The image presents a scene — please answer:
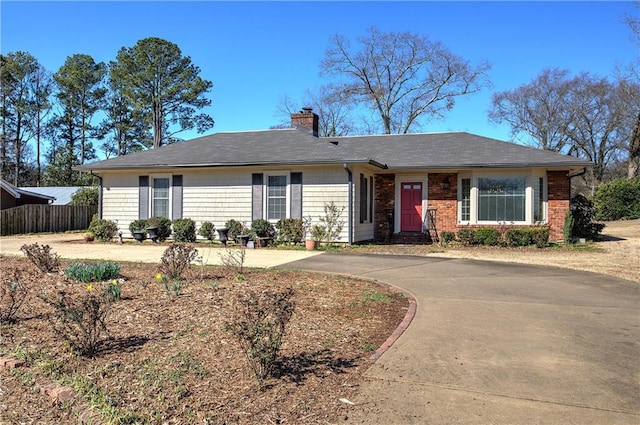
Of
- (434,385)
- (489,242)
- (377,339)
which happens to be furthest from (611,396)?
(489,242)

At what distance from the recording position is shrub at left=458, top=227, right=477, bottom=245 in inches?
623

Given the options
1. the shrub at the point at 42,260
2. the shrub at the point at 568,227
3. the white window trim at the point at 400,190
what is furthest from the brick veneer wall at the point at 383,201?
the shrub at the point at 42,260

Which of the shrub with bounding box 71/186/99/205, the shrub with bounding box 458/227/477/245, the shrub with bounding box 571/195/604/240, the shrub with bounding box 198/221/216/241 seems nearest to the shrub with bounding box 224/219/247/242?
the shrub with bounding box 198/221/216/241

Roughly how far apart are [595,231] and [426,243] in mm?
6615

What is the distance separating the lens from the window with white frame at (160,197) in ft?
59.4

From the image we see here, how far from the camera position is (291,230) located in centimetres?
1599

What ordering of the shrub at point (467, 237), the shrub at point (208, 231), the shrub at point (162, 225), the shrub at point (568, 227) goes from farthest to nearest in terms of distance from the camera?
1. the shrub at point (162, 225)
2. the shrub at point (208, 231)
3. the shrub at point (467, 237)
4. the shrub at point (568, 227)

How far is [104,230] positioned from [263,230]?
6.84 m

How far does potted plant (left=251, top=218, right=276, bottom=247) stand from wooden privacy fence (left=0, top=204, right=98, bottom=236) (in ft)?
Answer: 50.5

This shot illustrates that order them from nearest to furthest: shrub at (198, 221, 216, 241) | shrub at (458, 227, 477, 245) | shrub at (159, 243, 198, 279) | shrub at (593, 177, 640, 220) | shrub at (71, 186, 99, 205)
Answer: shrub at (159, 243, 198, 279), shrub at (458, 227, 477, 245), shrub at (198, 221, 216, 241), shrub at (593, 177, 640, 220), shrub at (71, 186, 99, 205)

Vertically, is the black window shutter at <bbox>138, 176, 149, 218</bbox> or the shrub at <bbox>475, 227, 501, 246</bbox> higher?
the black window shutter at <bbox>138, 176, 149, 218</bbox>

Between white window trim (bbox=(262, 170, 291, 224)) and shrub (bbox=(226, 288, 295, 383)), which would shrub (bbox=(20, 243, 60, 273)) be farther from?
white window trim (bbox=(262, 170, 291, 224))

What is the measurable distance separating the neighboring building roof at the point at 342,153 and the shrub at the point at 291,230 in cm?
201

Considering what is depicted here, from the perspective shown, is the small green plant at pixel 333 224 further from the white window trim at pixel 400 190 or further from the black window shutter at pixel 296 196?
the white window trim at pixel 400 190
